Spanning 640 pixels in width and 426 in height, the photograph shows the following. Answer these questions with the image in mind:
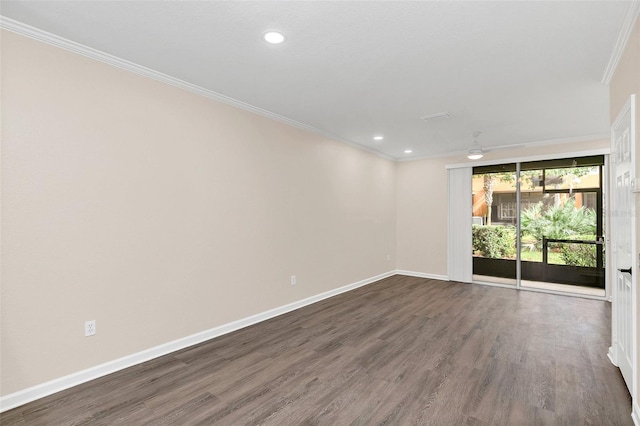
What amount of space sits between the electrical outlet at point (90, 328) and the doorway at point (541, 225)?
20.6 feet

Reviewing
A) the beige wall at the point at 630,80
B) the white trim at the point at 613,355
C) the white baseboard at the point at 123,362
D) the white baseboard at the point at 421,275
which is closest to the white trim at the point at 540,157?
the white baseboard at the point at 421,275

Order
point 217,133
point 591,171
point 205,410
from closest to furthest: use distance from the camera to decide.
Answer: point 205,410 < point 217,133 < point 591,171

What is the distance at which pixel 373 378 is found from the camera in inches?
109

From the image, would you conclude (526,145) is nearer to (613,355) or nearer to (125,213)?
(613,355)

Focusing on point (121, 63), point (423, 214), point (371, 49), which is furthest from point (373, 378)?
point (423, 214)

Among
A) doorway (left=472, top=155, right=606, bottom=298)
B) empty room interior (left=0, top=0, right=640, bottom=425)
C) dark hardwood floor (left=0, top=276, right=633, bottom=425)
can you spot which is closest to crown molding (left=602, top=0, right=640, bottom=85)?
empty room interior (left=0, top=0, right=640, bottom=425)

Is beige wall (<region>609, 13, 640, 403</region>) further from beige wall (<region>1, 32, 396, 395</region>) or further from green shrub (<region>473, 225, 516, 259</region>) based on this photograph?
green shrub (<region>473, 225, 516, 259</region>)

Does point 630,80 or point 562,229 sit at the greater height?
point 630,80

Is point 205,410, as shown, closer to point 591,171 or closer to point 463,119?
point 463,119

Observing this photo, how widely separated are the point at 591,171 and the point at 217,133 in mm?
5989

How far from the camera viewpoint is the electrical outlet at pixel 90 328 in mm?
2660

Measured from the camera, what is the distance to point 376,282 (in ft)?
21.4

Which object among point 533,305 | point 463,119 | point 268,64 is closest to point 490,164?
point 463,119

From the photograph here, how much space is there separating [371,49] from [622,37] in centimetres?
184
